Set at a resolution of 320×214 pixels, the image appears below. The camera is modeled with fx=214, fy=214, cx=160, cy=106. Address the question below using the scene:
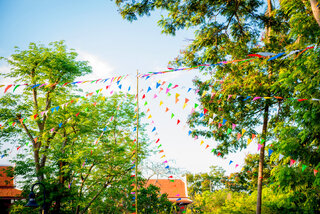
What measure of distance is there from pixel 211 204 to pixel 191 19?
400 inches

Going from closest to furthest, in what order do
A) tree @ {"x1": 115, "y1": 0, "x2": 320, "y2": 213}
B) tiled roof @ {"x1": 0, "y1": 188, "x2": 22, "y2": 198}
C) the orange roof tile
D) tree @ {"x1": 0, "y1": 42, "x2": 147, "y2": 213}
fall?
tree @ {"x1": 115, "y1": 0, "x2": 320, "y2": 213}
tree @ {"x1": 0, "y1": 42, "x2": 147, "y2": 213}
tiled roof @ {"x1": 0, "y1": 188, "x2": 22, "y2": 198}
the orange roof tile

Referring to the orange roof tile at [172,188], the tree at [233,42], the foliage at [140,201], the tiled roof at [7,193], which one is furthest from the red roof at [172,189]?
the tree at [233,42]

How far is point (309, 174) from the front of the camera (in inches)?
213

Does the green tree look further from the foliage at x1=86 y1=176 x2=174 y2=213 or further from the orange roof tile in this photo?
the foliage at x1=86 y1=176 x2=174 y2=213

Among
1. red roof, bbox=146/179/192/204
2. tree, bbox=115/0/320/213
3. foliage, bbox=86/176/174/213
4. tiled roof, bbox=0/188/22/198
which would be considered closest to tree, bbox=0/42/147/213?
foliage, bbox=86/176/174/213

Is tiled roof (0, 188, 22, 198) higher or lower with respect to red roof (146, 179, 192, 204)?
higher

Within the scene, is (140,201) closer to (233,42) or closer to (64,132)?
(64,132)

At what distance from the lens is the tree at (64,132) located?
9859 mm

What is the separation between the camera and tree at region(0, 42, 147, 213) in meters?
9.86

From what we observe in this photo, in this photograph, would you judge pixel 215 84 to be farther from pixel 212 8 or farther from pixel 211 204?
pixel 211 204

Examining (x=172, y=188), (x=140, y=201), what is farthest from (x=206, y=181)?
(x=140, y=201)

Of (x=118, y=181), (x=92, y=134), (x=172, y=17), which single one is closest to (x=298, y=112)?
(x=172, y=17)

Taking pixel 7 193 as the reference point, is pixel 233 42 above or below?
above

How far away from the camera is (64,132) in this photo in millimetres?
11289
